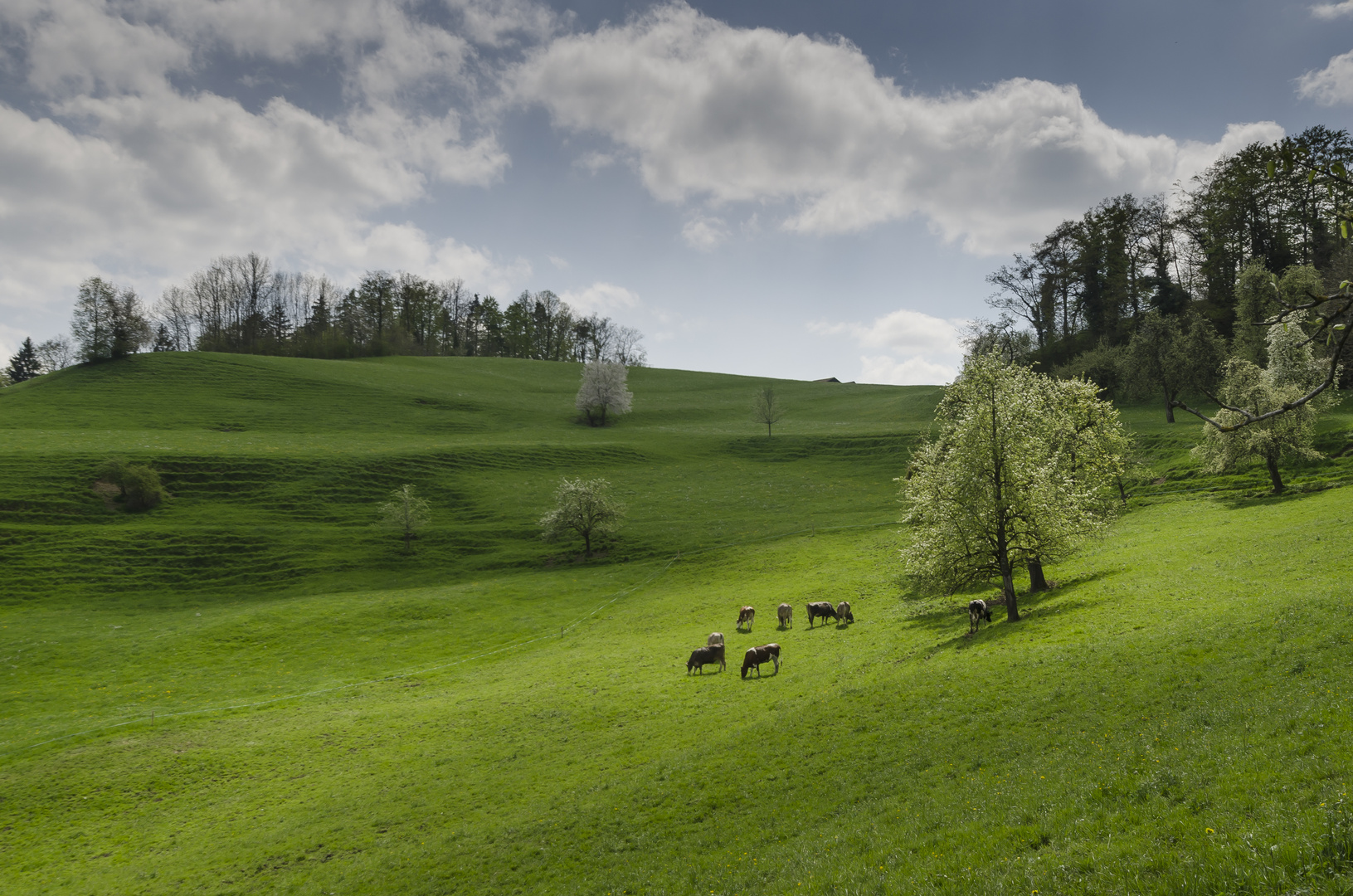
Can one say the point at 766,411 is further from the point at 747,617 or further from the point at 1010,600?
the point at 1010,600

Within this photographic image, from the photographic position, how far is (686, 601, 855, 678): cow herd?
3044 centimetres

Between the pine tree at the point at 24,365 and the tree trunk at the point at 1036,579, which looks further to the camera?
the pine tree at the point at 24,365

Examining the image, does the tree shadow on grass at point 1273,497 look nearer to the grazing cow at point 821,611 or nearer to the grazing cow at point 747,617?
the grazing cow at point 821,611

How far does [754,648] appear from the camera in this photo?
3044cm

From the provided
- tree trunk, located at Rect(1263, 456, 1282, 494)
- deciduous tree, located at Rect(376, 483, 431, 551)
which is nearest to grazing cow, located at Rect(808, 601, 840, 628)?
tree trunk, located at Rect(1263, 456, 1282, 494)

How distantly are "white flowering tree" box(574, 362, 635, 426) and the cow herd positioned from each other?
70.9 m

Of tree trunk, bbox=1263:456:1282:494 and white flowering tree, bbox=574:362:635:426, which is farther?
white flowering tree, bbox=574:362:635:426

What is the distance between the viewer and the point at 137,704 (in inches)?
1341

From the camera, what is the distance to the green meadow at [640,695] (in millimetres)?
13203

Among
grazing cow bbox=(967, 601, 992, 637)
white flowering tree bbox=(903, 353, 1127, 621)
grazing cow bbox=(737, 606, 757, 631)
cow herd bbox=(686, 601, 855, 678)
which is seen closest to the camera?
grazing cow bbox=(967, 601, 992, 637)

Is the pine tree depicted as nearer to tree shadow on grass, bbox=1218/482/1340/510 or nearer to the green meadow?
the green meadow

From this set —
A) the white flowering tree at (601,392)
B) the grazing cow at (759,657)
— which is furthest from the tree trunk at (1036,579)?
the white flowering tree at (601,392)

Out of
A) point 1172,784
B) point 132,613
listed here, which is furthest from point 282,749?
point 1172,784

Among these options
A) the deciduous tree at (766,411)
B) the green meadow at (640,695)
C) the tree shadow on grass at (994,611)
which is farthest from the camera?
the deciduous tree at (766,411)
